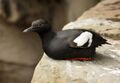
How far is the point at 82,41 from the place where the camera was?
2.83 m

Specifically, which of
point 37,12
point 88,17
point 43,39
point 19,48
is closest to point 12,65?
point 19,48

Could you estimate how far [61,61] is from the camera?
2895 mm

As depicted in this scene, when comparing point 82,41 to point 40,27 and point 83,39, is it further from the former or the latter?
point 40,27

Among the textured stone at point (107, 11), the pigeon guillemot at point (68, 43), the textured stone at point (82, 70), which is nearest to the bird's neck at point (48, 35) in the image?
the pigeon guillemot at point (68, 43)

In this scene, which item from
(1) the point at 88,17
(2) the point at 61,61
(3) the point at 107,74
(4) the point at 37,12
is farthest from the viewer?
(4) the point at 37,12

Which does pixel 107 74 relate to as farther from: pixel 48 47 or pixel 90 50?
pixel 48 47

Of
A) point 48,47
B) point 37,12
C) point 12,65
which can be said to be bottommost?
point 12,65

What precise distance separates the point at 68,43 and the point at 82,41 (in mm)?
88

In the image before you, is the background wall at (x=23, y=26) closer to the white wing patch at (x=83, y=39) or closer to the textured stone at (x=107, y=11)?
the textured stone at (x=107, y=11)

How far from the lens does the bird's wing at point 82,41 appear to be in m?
2.81

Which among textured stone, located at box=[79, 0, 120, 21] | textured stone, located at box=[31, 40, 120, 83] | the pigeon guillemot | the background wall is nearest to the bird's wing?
the pigeon guillemot

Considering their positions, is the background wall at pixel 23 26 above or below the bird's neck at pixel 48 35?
below

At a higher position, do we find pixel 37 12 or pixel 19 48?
pixel 37 12

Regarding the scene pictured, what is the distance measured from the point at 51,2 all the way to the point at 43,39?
3312mm
